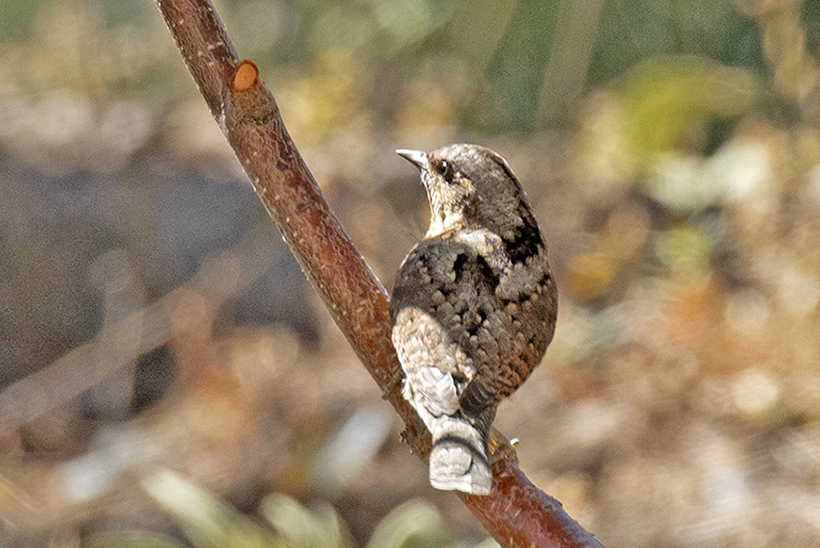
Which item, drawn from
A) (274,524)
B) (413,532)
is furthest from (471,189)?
(274,524)

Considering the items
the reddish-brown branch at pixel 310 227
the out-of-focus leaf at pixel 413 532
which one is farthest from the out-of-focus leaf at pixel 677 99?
the reddish-brown branch at pixel 310 227

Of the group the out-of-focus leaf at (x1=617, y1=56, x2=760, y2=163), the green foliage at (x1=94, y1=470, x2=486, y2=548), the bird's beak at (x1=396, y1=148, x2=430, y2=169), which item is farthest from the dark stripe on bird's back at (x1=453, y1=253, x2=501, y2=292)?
the out-of-focus leaf at (x1=617, y1=56, x2=760, y2=163)

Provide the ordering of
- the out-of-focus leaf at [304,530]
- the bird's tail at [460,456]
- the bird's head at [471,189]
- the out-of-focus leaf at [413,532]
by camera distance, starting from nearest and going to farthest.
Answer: the bird's tail at [460,456], the bird's head at [471,189], the out-of-focus leaf at [304,530], the out-of-focus leaf at [413,532]

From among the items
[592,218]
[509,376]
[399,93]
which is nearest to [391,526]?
[509,376]

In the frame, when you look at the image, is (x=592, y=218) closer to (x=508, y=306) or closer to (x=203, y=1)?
(x=508, y=306)

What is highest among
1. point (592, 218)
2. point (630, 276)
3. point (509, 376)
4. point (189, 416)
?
point (592, 218)

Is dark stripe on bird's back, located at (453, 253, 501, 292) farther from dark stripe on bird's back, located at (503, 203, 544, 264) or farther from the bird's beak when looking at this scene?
the bird's beak

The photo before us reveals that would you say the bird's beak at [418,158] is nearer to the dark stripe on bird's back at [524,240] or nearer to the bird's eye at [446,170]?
the bird's eye at [446,170]
